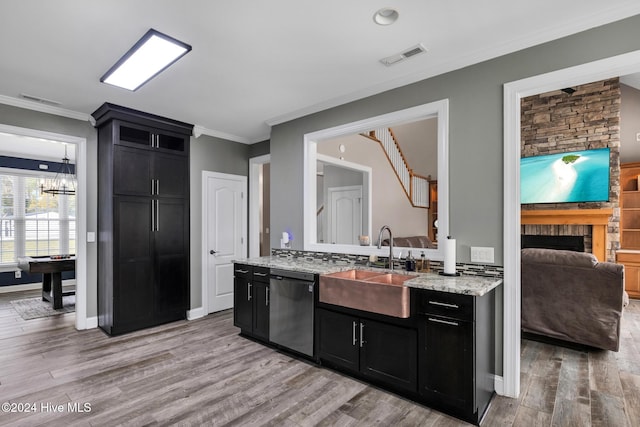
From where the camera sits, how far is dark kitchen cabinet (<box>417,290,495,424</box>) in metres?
2.18

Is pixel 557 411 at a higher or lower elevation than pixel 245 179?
lower

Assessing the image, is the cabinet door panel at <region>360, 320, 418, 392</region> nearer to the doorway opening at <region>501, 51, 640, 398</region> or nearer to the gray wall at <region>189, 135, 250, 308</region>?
the doorway opening at <region>501, 51, 640, 398</region>

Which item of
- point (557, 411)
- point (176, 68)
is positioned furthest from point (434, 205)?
point (176, 68)

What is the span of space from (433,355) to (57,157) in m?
7.91

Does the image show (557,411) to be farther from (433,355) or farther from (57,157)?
(57,157)

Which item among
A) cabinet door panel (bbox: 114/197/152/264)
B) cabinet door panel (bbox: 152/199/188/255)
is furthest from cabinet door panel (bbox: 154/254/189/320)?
cabinet door panel (bbox: 114/197/152/264)

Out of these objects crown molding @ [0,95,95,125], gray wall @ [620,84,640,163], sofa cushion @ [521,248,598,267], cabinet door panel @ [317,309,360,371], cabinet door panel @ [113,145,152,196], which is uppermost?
gray wall @ [620,84,640,163]

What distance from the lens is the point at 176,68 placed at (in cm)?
294

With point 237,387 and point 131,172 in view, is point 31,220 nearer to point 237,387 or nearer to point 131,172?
point 131,172

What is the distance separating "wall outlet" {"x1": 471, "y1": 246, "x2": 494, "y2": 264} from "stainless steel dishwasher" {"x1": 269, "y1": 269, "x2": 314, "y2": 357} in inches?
54.9

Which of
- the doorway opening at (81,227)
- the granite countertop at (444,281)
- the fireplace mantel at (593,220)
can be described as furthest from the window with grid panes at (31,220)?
the fireplace mantel at (593,220)

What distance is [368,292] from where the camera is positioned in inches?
104

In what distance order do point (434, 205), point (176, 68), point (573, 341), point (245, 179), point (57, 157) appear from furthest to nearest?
point (434, 205)
point (57, 157)
point (245, 179)
point (573, 341)
point (176, 68)

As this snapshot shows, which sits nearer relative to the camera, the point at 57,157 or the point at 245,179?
the point at 245,179
